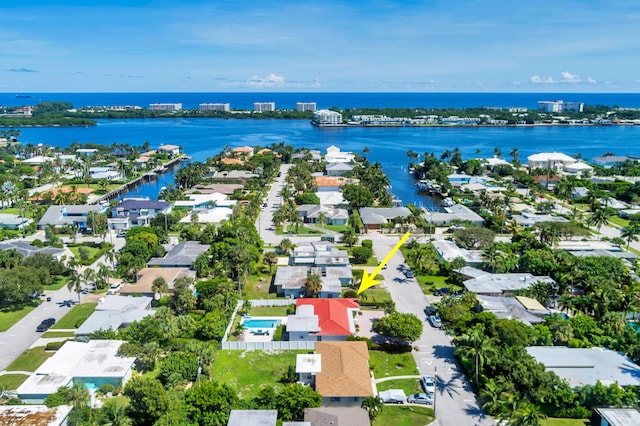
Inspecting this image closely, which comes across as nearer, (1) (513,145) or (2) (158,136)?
(1) (513,145)

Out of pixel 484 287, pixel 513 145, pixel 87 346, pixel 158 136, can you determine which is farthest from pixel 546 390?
pixel 158 136

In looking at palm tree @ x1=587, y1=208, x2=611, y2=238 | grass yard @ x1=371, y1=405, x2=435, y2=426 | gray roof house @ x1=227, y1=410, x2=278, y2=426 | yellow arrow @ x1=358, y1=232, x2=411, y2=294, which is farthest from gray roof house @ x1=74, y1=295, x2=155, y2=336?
palm tree @ x1=587, y1=208, x2=611, y2=238

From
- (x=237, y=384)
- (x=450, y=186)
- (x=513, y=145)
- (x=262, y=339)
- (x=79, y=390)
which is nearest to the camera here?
(x=79, y=390)

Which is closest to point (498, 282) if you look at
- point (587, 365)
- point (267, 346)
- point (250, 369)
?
point (587, 365)

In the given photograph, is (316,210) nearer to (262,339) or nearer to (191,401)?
(262,339)

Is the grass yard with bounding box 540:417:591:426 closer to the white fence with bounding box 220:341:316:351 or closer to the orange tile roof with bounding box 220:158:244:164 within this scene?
the white fence with bounding box 220:341:316:351

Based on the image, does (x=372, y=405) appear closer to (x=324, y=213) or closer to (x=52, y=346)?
(x=52, y=346)
